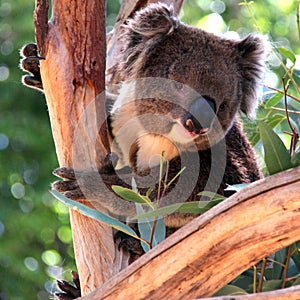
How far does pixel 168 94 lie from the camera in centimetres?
281

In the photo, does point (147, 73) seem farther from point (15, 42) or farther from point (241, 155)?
point (15, 42)

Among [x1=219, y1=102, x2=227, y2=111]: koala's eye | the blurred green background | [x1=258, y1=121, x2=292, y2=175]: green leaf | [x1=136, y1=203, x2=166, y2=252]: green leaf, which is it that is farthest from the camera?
the blurred green background

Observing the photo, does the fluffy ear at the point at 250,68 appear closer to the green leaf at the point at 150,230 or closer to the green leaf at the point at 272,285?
Result: the green leaf at the point at 150,230

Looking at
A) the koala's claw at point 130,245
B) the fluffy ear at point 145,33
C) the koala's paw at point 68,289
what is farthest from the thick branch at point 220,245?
the fluffy ear at point 145,33

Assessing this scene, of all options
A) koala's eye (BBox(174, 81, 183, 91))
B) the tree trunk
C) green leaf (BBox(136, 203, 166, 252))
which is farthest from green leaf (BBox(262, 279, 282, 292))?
koala's eye (BBox(174, 81, 183, 91))

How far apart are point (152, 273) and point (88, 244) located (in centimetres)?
62

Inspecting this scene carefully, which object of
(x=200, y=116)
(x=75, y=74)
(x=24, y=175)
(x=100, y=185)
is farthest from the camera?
(x=24, y=175)

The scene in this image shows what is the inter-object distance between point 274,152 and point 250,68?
1300 mm

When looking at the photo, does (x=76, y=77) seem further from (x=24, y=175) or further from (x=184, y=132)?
(x=24, y=175)

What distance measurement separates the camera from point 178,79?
9.14 feet

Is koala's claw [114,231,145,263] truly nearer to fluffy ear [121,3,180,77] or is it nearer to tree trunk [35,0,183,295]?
tree trunk [35,0,183,295]

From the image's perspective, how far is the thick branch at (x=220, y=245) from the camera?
1637 millimetres

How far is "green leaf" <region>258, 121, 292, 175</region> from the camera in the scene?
1869 millimetres

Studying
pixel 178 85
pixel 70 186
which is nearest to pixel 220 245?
pixel 70 186
